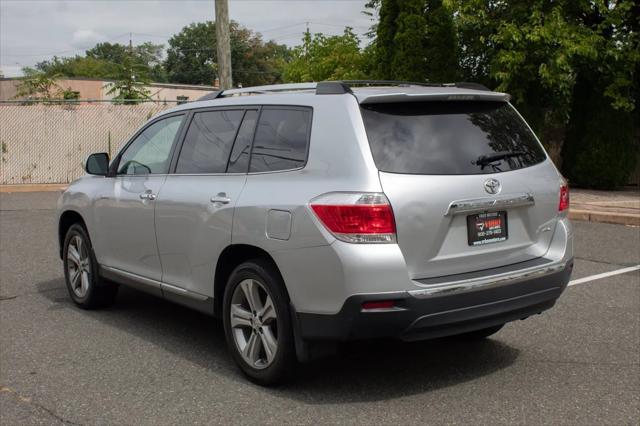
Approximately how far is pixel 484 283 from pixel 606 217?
837cm

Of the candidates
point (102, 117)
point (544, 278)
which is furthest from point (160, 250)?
point (102, 117)

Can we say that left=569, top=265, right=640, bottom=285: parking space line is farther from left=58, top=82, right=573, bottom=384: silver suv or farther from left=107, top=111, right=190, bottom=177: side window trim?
left=107, top=111, right=190, bottom=177: side window trim

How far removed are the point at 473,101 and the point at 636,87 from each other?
1317 cm

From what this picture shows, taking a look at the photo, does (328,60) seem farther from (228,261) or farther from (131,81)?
(228,261)

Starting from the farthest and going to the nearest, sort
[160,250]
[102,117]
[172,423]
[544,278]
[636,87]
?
[102,117] → [636,87] → [160,250] → [544,278] → [172,423]

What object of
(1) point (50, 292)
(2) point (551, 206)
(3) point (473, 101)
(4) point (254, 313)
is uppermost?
(3) point (473, 101)

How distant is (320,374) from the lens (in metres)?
5.13

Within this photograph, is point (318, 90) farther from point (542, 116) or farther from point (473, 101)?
point (542, 116)

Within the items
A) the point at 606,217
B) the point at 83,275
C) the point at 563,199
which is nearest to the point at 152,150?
the point at 83,275

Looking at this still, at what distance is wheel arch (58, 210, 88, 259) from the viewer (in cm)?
709

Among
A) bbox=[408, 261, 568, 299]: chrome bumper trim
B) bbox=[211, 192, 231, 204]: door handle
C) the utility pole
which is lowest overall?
bbox=[408, 261, 568, 299]: chrome bumper trim

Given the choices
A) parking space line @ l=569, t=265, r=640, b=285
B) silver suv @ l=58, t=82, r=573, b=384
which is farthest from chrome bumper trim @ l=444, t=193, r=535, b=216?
parking space line @ l=569, t=265, r=640, b=285

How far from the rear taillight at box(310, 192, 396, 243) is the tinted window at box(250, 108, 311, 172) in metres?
0.54

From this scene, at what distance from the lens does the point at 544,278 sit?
4809 mm
